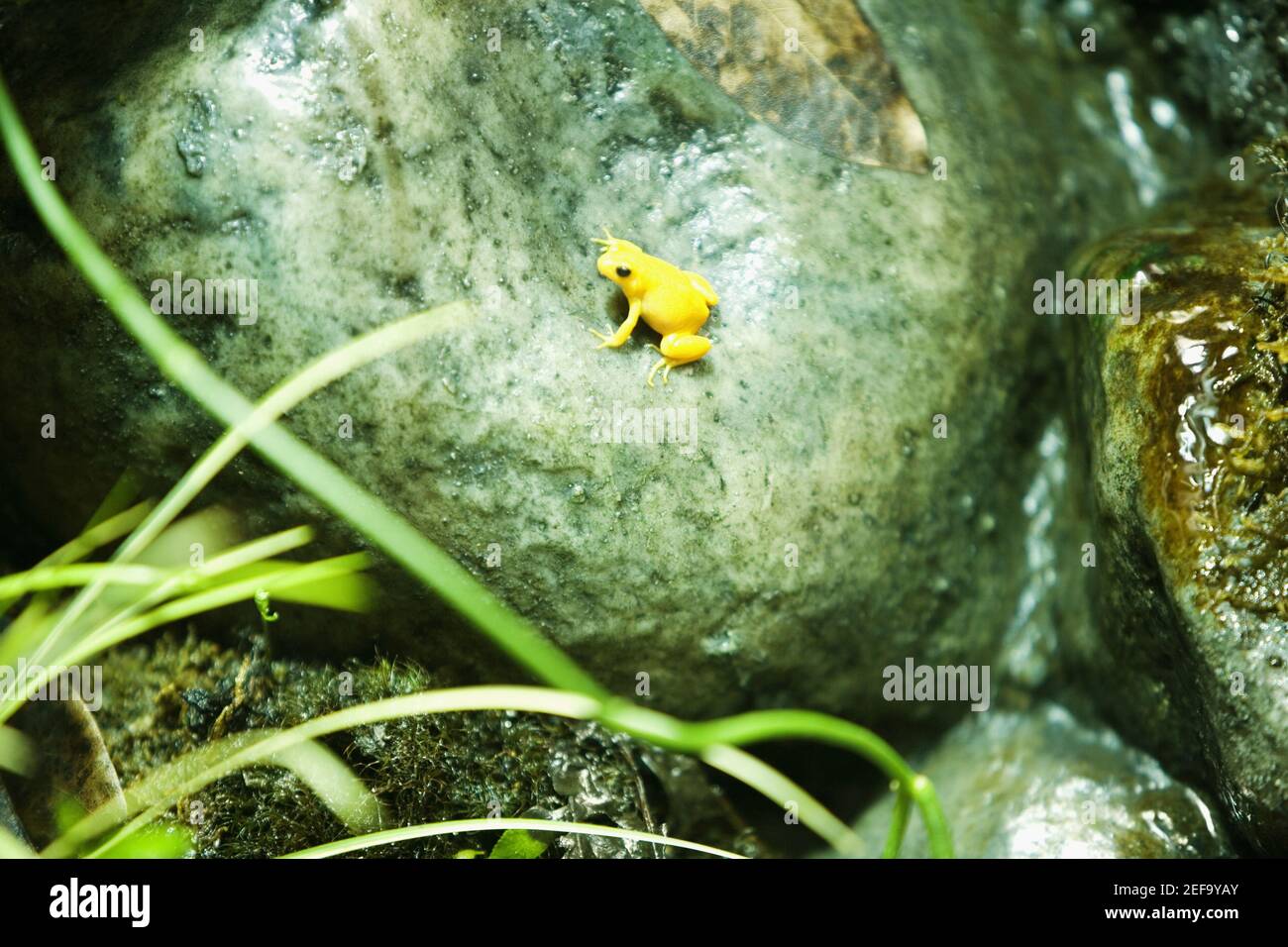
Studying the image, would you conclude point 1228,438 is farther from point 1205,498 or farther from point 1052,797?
point 1052,797

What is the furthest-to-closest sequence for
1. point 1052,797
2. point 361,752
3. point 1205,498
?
point 1052,797 < point 361,752 < point 1205,498

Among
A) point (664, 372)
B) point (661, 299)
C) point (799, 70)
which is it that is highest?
point (799, 70)

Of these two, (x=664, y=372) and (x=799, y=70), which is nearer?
(x=664, y=372)

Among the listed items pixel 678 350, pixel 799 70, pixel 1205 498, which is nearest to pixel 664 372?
pixel 678 350

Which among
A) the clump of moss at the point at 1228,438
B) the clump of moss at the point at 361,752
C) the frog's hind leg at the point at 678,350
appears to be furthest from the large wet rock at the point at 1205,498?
the clump of moss at the point at 361,752

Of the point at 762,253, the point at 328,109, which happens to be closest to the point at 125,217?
the point at 328,109

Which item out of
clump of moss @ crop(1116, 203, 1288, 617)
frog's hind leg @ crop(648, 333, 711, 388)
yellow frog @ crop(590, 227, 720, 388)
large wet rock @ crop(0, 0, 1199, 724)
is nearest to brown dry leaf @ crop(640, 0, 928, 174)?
large wet rock @ crop(0, 0, 1199, 724)

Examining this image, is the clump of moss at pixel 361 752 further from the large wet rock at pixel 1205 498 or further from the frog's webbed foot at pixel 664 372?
the large wet rock at pixel 1205 498
